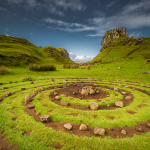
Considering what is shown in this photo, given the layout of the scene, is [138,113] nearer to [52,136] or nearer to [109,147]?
[109,147]

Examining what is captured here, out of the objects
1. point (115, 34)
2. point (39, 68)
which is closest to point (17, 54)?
point (39, 68)

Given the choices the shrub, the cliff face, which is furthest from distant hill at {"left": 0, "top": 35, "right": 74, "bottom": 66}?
the cliff face

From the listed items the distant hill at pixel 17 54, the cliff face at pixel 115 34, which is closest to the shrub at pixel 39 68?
the distant hill at pixel 17 54

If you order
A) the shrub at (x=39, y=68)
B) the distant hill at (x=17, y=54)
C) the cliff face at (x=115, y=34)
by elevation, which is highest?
the cliff face at (x=115, y=34)

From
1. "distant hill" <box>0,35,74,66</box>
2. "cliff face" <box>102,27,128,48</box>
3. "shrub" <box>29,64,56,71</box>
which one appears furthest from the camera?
"cliff face" <box>102,27,128,48</box>

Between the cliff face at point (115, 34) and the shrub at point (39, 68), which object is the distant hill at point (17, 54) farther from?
the cliff face at point (115, 34)

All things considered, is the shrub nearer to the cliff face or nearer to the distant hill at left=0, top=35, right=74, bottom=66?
the distant hill at left=0, top=35, right=74, bottom=66

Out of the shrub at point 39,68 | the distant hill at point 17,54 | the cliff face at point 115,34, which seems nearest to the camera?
the shrub at point 39,68

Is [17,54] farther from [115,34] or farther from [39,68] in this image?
[115,34]

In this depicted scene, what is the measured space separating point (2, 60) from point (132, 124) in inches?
2104

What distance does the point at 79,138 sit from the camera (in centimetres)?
393

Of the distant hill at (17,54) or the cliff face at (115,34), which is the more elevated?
the cliff face at (115,34)

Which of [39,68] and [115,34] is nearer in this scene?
[39,68]

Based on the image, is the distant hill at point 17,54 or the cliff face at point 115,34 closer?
the distant hill at point 17,54
